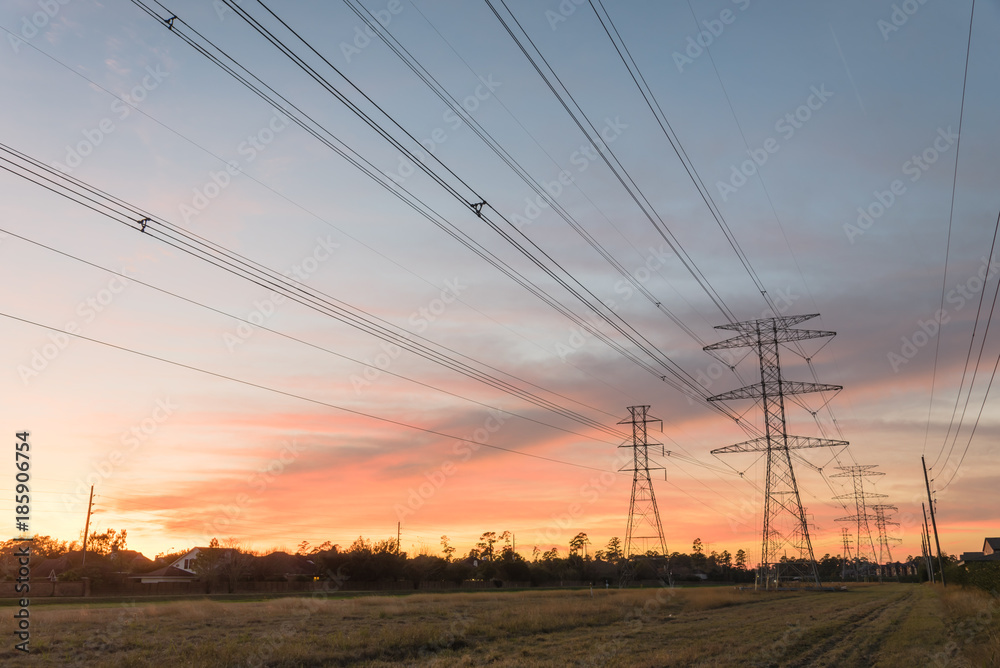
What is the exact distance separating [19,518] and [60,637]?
1350 centimetres

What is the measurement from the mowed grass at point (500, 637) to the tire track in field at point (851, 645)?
6cm

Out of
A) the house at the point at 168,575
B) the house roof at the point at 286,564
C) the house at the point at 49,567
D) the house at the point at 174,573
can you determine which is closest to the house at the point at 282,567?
the house roof at the point at 286,564

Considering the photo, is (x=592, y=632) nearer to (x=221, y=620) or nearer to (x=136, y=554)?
(x=221, y=620)

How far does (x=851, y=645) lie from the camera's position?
2597 cm

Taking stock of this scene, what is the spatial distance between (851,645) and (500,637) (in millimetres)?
13863

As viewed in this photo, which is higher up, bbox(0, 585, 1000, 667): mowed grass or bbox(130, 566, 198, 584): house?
bbox(0, 585, 1000, 667): mowed grass

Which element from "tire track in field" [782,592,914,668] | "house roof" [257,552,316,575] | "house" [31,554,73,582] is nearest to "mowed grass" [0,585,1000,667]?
"tire track in field" [782,592,914,668]

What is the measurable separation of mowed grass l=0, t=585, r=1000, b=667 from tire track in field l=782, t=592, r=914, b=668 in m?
0.06

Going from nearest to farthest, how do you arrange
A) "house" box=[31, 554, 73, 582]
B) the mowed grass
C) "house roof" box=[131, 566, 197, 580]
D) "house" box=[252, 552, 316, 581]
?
the mowed grass < "house" box=[31, 554, 73, 582] < "house" box=[252, 552, 316, 581] < "house roof" box=[131, 566, 197, 580]

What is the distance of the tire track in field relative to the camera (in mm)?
21797

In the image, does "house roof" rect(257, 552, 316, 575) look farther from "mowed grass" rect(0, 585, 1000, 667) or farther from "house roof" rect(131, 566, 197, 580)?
"mowed grass" rect(0, 585, 1000, 667)

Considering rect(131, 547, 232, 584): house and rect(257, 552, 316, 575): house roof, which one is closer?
rect(257, 552, 316, 575): house roof

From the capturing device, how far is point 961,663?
2047 centimetres

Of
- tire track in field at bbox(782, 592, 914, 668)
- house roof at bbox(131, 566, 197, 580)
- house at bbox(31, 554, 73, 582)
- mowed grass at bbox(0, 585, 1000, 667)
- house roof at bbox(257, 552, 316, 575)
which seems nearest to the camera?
mowed grass at bbox(0, 585, 1000, 667)
